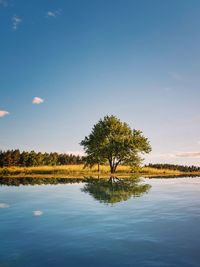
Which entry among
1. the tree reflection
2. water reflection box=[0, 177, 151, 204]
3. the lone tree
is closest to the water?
the tree reflection

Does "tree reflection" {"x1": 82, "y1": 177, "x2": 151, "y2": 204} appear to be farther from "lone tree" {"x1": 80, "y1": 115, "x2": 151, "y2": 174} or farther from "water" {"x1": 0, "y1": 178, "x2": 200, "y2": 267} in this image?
"lone tree" {"x1": 80, "y1": 115, "x2": 151, "y2": 174}

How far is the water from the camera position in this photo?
22.5ft

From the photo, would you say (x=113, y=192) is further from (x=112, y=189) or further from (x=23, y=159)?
(x=23, y=159)

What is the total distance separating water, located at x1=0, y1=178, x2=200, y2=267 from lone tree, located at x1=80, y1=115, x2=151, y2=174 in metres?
39.4

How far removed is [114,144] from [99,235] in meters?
45.5

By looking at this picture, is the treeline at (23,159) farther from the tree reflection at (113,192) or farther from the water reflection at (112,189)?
the tree reflection at (113,192)

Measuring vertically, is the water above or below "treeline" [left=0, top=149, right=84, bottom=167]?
below

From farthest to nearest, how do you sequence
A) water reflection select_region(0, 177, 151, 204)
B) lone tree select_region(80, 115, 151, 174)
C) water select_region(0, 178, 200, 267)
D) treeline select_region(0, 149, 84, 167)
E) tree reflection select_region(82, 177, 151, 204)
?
treeline select_region(0, 149, 84, 167) < lone tree select_region(80, 115, 151, 174) < water reflection select_region(0, 177, 151, 204) < tree reflection select_region(82, 177, 151, 204) < water select_region(0, 178, 200, 267)

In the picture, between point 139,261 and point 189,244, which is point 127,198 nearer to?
point 189,244

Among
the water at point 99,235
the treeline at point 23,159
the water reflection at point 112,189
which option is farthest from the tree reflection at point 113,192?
the treeline at point 23,159

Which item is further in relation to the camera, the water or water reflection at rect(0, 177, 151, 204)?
water reflection at rect(0, 177, 151, 204)

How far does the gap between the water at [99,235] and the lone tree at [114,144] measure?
3941 cm

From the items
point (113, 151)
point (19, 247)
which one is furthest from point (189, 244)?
point (113, 151)

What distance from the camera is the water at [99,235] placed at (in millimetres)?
6848
